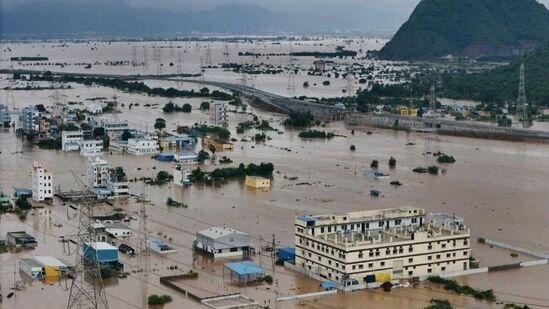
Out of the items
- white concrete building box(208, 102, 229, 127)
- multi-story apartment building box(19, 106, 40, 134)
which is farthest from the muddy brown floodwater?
white concrete building box(208, 102, 229, 127)

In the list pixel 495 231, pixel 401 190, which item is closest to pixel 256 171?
pixel 401 190

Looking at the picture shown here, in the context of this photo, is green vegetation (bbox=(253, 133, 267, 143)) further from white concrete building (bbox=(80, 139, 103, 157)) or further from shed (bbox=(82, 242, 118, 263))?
shed (bbox=(82, 242, 118, 263))

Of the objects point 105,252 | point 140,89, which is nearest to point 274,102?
point 140,89

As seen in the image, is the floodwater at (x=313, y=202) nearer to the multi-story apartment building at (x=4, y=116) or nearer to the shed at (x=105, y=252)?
the shed at (x=105, y=252)

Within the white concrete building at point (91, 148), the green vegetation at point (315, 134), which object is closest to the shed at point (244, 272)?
the white concrete building at point (91, 148)

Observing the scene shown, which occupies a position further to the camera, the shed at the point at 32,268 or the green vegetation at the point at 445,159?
the green vegetation at the point at 445,159

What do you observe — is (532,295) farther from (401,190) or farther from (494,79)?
(494,79)
